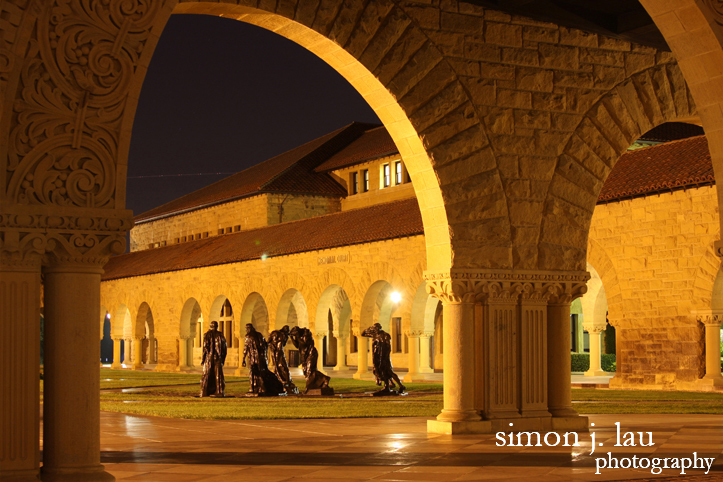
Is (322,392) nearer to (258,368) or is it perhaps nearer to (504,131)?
(258,368)

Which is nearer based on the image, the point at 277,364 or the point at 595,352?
the point at 277,364

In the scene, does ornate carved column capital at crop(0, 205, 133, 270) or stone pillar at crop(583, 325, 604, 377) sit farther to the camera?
stone pillar at crop(583, 325, 604, 377)

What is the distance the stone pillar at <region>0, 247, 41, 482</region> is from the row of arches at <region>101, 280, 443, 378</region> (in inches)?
810

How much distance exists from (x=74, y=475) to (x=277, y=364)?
Result: 14.9 m

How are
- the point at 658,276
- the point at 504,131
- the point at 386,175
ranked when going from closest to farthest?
the point at 504,131 → the point at 658,276 → the point at 386,175

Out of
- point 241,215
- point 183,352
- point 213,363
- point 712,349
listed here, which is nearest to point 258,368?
point 213,363

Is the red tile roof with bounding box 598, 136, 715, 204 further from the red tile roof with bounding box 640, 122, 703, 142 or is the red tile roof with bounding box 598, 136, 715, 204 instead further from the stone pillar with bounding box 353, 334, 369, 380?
the red tile roof with bounding box 640, 122, 703, 142

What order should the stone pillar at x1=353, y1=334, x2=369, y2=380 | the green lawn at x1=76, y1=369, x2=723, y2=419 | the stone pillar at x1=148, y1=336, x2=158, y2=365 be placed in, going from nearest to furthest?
1. the green lawn at x1=76, y1=369, x2=723, y2=419
2. the stone pillar at x1=353, y1=334, x2=369, y2=380
3. the stone pillar at x1=148, y1=336, x2=158, y2=365

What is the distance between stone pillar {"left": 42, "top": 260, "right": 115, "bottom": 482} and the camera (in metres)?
6.16

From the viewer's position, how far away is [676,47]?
7352mm

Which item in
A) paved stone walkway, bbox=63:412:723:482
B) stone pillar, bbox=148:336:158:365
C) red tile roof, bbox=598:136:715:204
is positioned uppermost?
red tile roof, bbox=598:136:715:204

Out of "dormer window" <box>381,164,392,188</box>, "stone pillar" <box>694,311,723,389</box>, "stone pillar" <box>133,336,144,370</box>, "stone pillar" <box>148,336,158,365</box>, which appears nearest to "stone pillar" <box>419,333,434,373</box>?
"stone pillar" <box>694,311,723,389</box>

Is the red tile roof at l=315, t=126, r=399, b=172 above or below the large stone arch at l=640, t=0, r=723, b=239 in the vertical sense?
above

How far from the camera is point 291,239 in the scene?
112 feet
